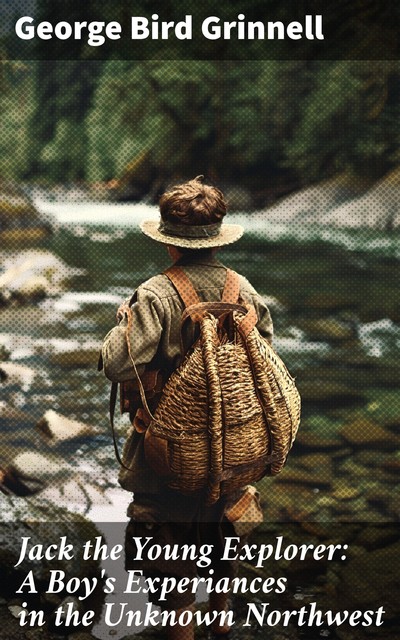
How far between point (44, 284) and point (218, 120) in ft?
40.6

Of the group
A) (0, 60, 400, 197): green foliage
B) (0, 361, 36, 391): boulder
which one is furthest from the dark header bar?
(0, 361, 36, 391): boulder

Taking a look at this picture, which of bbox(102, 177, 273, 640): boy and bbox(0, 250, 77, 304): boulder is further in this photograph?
bbox(0, 250, 77, 304): boulder

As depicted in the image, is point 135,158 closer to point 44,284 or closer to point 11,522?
point 44,284

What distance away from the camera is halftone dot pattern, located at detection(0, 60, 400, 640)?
508 centimetres

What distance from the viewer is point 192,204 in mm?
2822

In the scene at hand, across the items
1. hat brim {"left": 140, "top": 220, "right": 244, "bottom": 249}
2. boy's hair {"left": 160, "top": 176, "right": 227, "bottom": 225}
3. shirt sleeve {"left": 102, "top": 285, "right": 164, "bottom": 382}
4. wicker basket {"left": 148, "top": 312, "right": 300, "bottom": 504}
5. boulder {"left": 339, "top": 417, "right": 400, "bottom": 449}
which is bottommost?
boulder {"left": 339, "top": 417, "right": 400, "bottom": 449}

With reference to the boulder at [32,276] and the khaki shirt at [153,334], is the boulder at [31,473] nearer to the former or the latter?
the khaki shirt at [153,334]

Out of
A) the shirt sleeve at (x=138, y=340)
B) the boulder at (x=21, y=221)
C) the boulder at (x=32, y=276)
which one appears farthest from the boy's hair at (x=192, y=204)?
the boulder at (x=21, y=221)

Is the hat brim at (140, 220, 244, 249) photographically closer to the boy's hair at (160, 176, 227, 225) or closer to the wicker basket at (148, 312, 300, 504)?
the boy's hair at (160, 176, 227, 225)

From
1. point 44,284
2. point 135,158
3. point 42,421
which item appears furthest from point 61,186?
point 42,421

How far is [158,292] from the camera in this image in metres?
2.82

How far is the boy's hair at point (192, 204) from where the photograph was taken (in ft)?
9.25

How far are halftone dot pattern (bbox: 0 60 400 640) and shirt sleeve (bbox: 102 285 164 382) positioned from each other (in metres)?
1.48

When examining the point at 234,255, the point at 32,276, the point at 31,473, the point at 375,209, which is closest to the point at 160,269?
the point at 234,255
